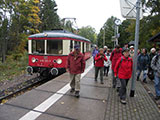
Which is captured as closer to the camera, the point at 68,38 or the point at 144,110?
the point at 144,110

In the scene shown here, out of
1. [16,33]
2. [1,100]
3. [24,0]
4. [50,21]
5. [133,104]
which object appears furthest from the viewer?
[50,21]

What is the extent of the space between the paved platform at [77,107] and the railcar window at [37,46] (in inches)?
116

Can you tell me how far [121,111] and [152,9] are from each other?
16.5m

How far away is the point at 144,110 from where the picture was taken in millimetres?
3799

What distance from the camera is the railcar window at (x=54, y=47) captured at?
7297 mm

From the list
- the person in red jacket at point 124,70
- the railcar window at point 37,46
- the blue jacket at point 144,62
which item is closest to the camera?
the person in red jacket at point 124,70

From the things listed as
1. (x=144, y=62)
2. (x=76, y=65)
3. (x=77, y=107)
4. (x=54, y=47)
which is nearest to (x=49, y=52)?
(x=54, y=47)

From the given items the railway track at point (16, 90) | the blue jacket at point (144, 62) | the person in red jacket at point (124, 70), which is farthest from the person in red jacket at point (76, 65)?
the blue jacket at point (144, 62)

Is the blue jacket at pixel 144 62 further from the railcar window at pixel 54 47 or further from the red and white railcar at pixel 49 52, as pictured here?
the railcar window at pixel 54 47

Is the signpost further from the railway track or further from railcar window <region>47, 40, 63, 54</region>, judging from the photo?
the railway track

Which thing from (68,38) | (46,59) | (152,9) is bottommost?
(46,59)

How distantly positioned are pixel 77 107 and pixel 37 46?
4.89 m

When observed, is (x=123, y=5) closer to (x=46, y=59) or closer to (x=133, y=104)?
(x=133, y=104)

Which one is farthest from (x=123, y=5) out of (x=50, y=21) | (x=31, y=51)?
(x=50, y=21)
